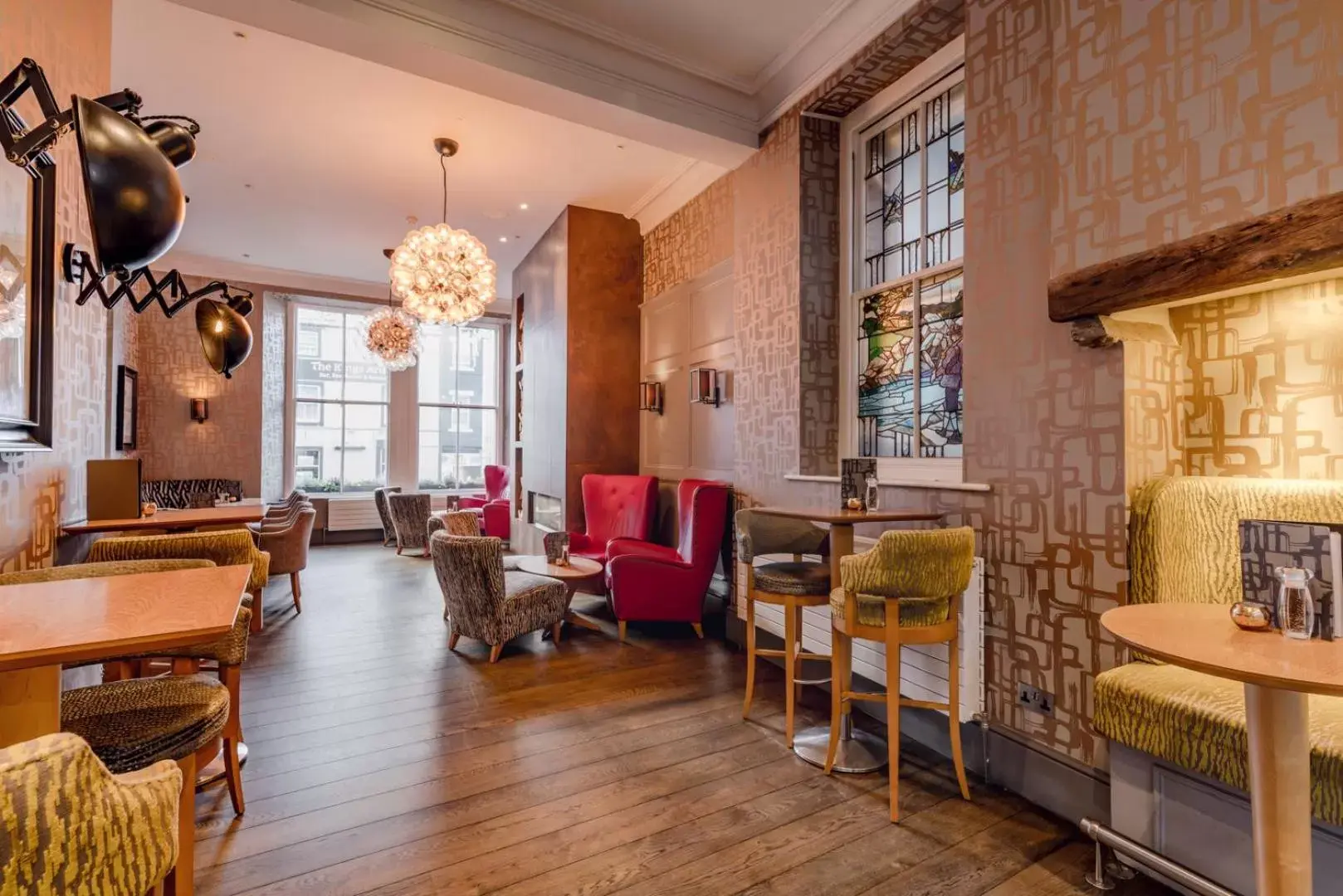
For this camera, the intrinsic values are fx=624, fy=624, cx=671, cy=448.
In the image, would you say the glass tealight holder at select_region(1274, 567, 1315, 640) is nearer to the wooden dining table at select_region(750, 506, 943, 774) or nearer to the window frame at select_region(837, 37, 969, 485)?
the wooden dining table at select_region(750, 506, 943, 774)

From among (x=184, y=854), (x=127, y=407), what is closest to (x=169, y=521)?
(x=184, y=854)

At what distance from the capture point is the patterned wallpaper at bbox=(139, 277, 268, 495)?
7.92 meters

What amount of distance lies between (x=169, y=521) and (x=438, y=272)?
2337 mm

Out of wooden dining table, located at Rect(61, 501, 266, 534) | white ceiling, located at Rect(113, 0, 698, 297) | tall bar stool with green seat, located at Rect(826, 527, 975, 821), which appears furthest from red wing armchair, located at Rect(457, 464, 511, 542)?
tall bar stool with green seat, located at Rect(826, 527, 975, 821)

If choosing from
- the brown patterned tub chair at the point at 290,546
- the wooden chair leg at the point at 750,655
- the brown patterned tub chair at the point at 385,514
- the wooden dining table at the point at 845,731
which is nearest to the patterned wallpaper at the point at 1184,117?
the wooden dining table at the point at 845,731

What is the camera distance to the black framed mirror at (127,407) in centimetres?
686

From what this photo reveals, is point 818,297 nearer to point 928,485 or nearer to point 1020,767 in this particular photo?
point 928,485

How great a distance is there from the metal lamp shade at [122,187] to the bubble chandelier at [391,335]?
6.16 m

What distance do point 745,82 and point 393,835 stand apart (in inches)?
174

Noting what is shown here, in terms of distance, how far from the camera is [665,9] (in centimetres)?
339

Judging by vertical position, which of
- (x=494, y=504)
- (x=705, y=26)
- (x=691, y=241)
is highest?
(x=705, y=26)

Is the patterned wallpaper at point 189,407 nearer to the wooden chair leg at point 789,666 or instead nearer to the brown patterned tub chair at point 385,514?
the brown patterned tub chair at point 385,514

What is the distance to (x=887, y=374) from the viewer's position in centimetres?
367

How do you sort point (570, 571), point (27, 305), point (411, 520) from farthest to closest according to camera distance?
point (411, 520), point (570, 571), point (27, 305)
